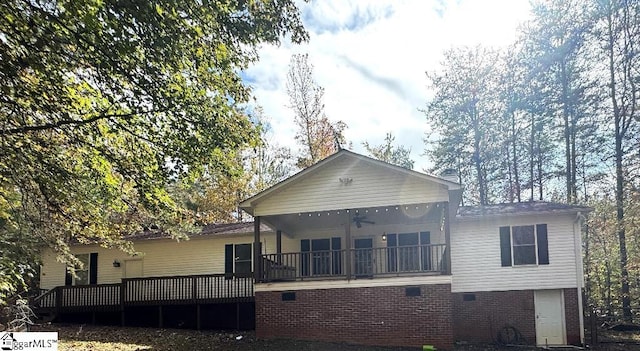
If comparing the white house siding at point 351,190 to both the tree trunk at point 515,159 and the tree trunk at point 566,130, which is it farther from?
the tree trunk at point 515,159

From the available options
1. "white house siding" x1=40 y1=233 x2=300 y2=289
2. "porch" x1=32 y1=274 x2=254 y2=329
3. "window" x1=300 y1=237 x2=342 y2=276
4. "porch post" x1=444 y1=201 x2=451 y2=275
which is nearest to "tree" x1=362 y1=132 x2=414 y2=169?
"window" x1=300 y1=237 x2=342 y2=276

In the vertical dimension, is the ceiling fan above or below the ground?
above

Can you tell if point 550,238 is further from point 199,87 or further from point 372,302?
point 199,87

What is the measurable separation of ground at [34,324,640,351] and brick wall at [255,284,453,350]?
0.34 m

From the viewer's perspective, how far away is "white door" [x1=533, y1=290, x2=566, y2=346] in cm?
1484

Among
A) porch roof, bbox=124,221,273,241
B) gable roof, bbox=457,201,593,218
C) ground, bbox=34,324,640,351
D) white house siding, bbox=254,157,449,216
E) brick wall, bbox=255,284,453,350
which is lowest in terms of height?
ground, bbox=34,324,640,351

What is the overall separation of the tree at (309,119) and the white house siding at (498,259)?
12.6 metres

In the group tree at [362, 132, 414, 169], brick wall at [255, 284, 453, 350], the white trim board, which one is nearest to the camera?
brick wall at [255, 284, 453, 350]

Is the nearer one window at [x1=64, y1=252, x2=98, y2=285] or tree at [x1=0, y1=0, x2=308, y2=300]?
tree at [x1=0, y1=0, x2=308, y2=300]

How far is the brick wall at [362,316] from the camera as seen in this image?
13.2m

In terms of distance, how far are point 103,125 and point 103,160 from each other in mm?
687

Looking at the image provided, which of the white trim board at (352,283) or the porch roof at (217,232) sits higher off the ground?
the porch roof at (217,232)

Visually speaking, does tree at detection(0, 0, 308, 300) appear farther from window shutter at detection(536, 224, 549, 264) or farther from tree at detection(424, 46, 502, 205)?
tree at detection(424, 46, 502, 205)

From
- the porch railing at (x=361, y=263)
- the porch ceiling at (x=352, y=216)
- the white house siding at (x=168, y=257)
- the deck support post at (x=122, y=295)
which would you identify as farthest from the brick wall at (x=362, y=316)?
the deck support post at (x=122, y=295)
